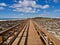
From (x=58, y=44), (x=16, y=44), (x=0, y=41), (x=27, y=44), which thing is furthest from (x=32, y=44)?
(x=58, y=44)

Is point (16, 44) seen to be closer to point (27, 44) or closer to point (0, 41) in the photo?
point (27, 44)

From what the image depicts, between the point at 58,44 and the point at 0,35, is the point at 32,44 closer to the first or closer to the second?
the point at 0,35

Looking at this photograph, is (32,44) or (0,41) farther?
(32,44)

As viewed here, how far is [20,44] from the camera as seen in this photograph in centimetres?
775

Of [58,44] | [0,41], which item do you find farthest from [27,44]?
[58,44]

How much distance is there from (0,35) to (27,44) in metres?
2.96

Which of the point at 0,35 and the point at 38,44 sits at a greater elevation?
the point at 0,35

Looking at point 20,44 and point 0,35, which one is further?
point 20,44

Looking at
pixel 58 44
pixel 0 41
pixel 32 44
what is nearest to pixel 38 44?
pixel 32 44

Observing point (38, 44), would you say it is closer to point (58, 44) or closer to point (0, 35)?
point (0, 35)

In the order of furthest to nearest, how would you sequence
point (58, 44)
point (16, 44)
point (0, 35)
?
point (16, 44) → point (0, 35) → point (58, 44)

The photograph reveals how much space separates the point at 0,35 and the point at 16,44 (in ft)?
8.42

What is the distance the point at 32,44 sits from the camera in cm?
784

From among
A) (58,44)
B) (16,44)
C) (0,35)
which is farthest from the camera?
(16,44)
